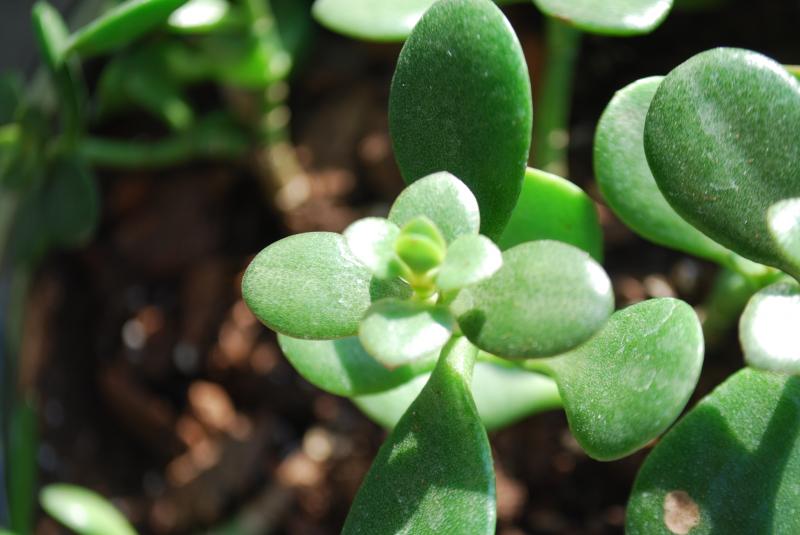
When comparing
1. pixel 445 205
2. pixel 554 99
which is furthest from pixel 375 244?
pixel 554 99

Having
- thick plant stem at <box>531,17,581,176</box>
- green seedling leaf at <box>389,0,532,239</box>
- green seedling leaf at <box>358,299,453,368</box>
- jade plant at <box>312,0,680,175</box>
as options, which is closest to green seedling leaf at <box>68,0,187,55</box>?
jade plant at <box>312,0,680,175</box>

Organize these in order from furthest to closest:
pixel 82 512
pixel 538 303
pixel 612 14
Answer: pixel 82 512 < pixel 612 14 < pixel 538 303

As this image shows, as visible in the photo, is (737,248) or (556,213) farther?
(556,213)

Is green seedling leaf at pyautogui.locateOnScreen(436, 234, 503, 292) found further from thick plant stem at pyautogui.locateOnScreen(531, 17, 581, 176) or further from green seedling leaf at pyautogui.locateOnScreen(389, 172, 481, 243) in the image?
thick plant stem at pyautogui.locateOnScreen(531, 17, 581, 176)

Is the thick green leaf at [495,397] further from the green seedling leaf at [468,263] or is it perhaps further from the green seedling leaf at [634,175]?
the green seedling leaf at [468,263]

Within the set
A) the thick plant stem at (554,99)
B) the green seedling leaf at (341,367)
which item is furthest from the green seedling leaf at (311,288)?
the thick plant stem at (554,99)

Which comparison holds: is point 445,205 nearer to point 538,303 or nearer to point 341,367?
point 538,303

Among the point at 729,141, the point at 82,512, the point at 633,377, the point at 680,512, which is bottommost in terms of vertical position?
the point at 82,512
